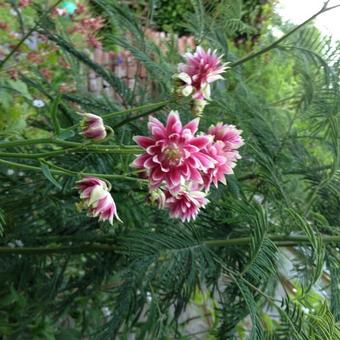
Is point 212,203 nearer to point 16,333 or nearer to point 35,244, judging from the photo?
point 35,244

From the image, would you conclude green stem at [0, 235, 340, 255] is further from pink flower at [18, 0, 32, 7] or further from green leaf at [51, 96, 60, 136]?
pink flower at [18, 0, 32, 7]

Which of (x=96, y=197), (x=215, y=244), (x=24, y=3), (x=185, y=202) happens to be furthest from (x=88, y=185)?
(x=24, y=3)

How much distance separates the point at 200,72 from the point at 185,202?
0.55 ft

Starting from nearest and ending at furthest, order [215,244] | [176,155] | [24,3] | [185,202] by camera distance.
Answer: [176,155] < [185,202] < [215,244] < [24,3]

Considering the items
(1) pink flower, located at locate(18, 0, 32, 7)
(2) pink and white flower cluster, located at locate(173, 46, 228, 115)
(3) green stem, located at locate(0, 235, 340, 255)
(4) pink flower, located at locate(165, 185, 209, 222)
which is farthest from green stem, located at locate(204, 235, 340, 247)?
(1) pink flower, located at locate(18, 0, 32, 7)

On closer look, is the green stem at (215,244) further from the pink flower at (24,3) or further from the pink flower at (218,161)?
the pink flower at (24,3)

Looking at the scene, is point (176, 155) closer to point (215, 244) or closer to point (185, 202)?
point (185, 202)

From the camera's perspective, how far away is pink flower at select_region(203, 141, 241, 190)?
1.89ft

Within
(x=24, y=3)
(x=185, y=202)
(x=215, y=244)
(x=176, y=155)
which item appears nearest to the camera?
(x=176, y=155)

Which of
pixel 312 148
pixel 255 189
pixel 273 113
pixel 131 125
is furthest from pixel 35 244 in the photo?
pixel 312 148

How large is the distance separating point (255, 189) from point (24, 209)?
1.63 ft

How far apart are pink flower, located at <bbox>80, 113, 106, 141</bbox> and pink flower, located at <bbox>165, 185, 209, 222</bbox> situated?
12cm

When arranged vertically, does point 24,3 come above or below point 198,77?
below

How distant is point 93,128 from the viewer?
0.57 meters
